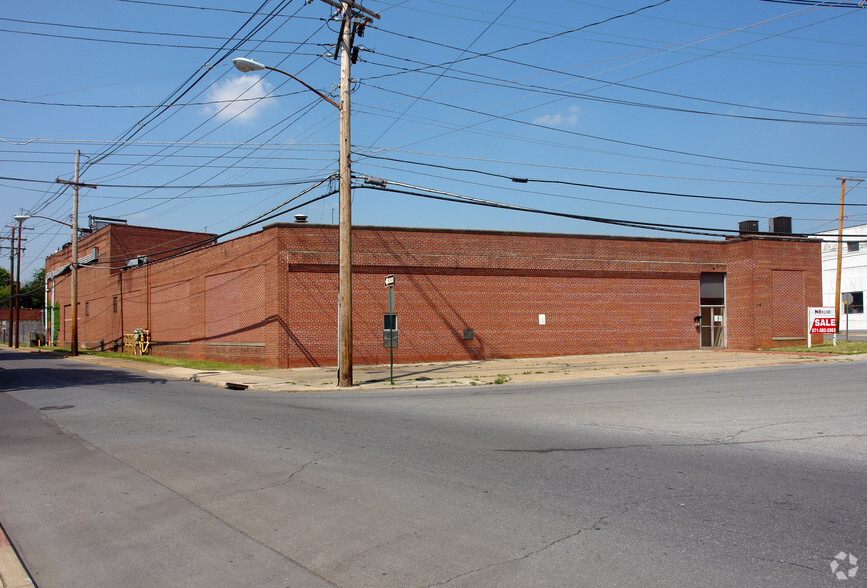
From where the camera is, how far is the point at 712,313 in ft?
112

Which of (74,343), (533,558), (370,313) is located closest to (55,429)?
(533,558)

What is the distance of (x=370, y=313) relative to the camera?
2798cm

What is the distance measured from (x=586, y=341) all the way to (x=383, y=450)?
23.9 meters

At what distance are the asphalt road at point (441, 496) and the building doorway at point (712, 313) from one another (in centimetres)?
2149

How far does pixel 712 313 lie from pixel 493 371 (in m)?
16.4

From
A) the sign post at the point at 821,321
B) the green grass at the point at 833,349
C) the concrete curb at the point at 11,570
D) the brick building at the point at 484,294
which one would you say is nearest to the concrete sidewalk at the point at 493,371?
the green grass at the point at 833,349

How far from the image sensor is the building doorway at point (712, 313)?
111 ft

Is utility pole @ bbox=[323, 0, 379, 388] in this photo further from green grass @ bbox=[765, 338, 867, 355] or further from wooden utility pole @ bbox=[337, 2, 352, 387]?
green grass @ bbox=[765, 338, 867, 355]

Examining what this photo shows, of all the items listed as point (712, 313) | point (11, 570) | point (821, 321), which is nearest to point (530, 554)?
point (11, 570)

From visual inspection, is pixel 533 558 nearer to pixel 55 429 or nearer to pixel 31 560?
pixel 31 560

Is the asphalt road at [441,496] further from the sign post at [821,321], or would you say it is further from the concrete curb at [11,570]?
the sign post at [821,321]

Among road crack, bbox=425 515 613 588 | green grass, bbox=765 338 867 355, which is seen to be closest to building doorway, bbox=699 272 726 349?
green grass, bbox=765 338 867 355

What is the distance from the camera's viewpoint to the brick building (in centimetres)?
2750

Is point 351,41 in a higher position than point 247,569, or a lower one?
higher
